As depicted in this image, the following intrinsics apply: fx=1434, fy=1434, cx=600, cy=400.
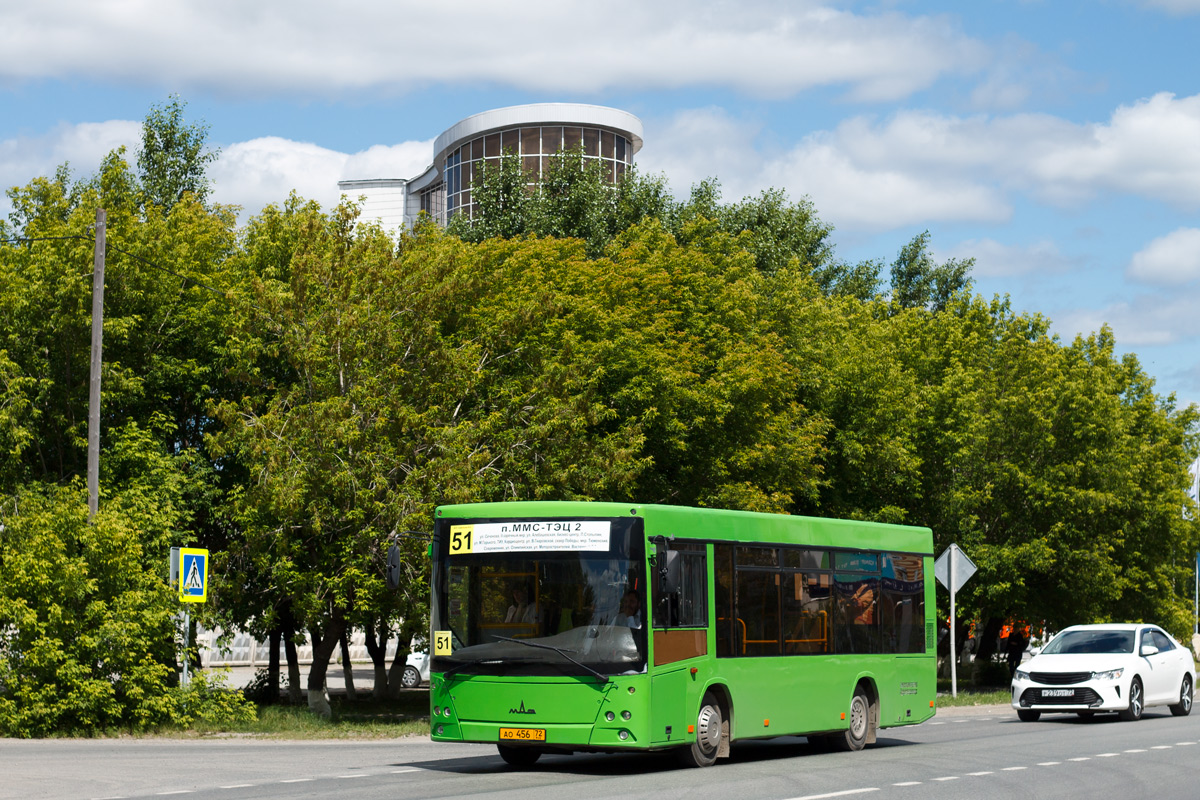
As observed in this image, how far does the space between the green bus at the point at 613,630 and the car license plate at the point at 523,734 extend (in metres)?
0.01

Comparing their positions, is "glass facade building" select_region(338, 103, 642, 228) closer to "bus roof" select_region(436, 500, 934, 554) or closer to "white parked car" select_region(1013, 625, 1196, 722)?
"white parked car" select_region(1013, 625, 1196, 722)

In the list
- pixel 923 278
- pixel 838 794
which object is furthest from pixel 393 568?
pixel 923 278

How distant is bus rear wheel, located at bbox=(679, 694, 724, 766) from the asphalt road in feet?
0.65

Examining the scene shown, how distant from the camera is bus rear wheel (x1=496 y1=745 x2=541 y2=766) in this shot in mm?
16047

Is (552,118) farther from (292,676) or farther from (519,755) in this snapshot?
(519,755)

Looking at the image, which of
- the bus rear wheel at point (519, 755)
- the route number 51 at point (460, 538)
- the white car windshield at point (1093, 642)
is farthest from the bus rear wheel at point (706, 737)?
the white car windshield at point (1093, 642)

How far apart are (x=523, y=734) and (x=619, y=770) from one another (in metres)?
1.41

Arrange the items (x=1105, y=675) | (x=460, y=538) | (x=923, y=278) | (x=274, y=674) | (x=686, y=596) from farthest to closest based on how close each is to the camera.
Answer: (x=923, y=278)
(x=274, y=674)
(x=1105, y=675)
(x=460, y=538)
(x=686, y=596)

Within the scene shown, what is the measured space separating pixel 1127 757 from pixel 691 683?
579cm

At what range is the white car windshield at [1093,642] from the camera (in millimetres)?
24719

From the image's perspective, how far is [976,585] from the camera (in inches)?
1517

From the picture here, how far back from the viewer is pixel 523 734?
14758 millimetres

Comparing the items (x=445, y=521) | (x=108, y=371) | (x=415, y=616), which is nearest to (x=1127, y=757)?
(x=445, y=521)

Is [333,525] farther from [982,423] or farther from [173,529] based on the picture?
[982,423]
